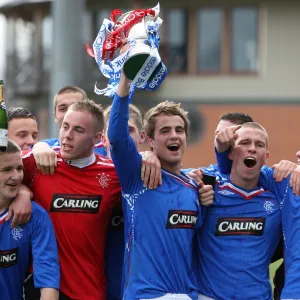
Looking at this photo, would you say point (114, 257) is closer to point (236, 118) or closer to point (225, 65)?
point (236, 118)

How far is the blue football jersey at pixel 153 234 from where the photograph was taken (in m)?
5.12

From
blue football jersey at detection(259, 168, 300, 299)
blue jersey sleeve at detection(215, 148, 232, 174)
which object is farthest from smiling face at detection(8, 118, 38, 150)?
blue football jersey at detection(259, 168, 300, 299)

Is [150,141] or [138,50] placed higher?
[138,50]

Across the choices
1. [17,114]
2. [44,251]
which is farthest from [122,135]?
[17,114]

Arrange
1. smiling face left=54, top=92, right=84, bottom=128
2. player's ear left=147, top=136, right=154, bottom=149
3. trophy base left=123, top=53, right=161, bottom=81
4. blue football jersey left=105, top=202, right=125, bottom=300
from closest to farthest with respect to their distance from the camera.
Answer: trophy base left=123, top=53, right=161, bottom=81 < player's ear left=147, top=136, right=154, bottom=149 < blue football jersey left=105, top=202, right=125, bottom=300 < smiling face left=54, top=92, right=84, bottom=128

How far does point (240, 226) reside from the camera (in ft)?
18.0

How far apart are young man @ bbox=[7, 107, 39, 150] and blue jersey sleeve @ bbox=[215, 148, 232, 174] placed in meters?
1.46

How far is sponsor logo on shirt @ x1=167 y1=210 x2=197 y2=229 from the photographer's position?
17.1 ft

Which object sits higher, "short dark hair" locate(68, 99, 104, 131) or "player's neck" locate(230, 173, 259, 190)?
"short dark hair" locate(68, 99, 104, 131)

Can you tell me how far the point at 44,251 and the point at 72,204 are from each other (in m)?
0.39

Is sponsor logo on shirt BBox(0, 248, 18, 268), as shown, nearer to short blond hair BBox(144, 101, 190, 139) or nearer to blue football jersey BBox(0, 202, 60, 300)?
blue football jersey BBox(0, 202, 60, 300)

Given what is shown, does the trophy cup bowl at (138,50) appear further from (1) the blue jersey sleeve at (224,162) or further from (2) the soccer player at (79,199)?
(1) the blue jersey sleeve at (224,162)

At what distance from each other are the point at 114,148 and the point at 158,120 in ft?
1.71

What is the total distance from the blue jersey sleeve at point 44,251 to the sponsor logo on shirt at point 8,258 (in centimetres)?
12
